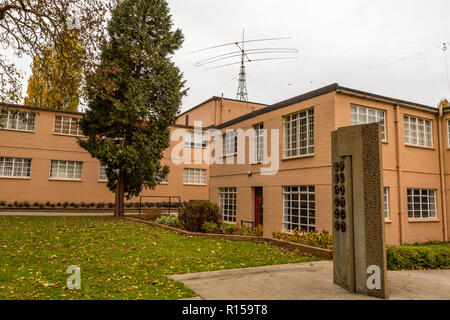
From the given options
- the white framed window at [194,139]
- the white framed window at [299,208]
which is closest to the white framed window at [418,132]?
the white framed window at [299,208]

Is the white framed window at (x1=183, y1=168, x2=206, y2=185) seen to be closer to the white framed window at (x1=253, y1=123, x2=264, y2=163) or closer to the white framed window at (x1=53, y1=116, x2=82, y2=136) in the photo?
the white framed window at (x1=53, y1=116, x2=82, y2=136)

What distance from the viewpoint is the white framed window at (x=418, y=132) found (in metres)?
15.8

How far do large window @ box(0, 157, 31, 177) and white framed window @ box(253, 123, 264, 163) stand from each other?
18.7m

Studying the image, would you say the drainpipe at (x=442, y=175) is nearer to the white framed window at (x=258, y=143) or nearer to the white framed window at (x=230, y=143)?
the white framed window at (x=258, y=143)

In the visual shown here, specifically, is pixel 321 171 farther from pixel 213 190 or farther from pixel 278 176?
pixel 213 190

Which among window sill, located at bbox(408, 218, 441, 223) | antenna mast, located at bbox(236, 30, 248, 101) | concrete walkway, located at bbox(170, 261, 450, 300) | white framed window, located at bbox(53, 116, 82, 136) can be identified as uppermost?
antenna mast, located at bbox(236, 30, 248, 101)

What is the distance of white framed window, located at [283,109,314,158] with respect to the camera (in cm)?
1485

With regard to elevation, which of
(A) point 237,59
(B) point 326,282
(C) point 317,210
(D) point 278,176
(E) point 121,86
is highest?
(A) point 237,59

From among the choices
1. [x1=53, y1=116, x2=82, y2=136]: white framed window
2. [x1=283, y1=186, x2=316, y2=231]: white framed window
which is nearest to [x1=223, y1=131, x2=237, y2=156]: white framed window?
[x1=283, y1=186, x2=316, y2=231]: white framed window

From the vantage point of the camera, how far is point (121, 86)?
1944 cm

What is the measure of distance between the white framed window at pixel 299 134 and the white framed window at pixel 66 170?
745 inches

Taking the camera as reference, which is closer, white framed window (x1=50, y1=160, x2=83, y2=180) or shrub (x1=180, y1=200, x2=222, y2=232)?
shrub (x1=180, y1=200, x2=222, y2=232)

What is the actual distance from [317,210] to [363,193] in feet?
24.7
